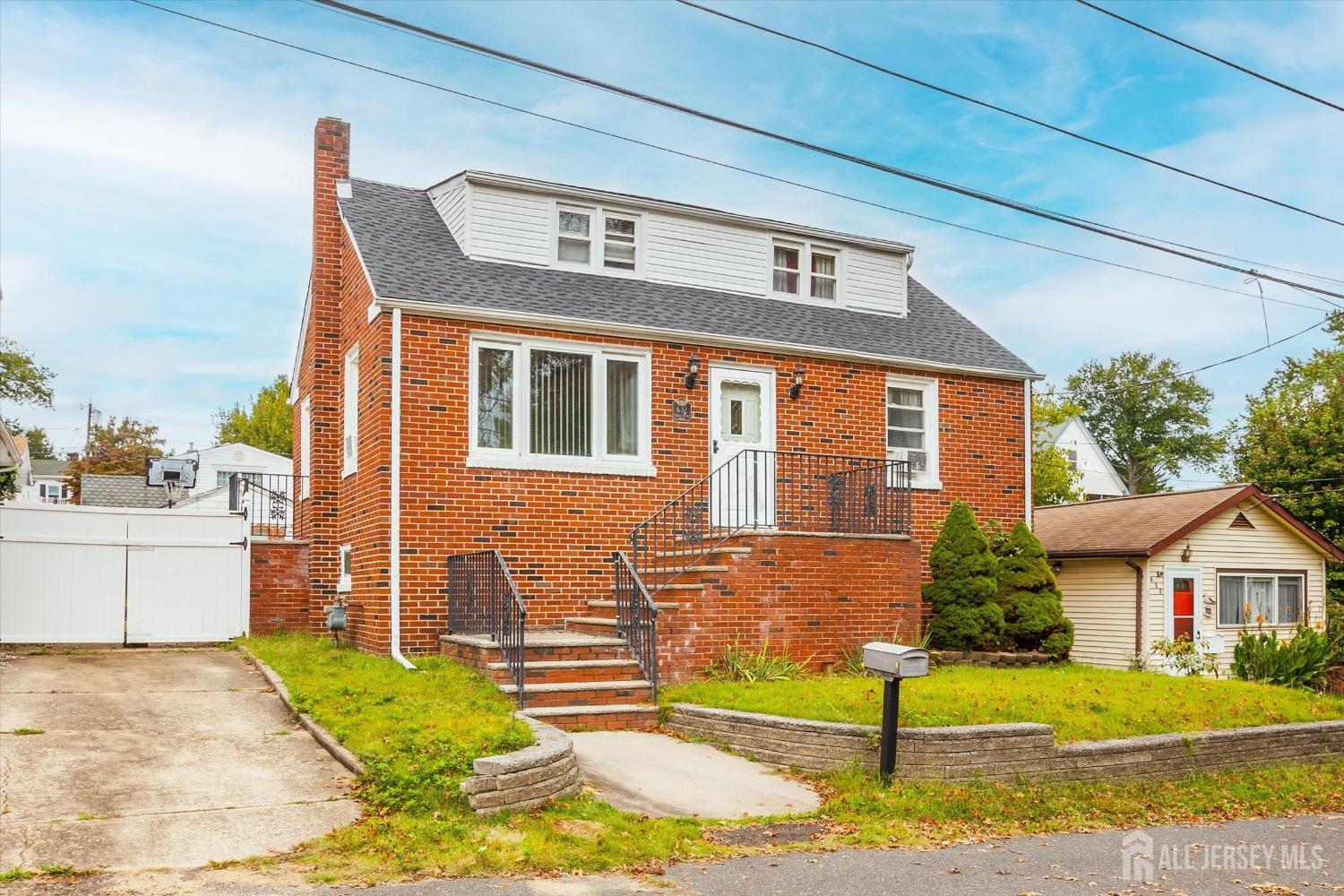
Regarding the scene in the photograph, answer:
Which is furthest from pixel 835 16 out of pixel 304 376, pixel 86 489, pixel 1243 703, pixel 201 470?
pixel 201 470

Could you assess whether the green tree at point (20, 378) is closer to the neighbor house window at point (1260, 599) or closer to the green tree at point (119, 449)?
the green tree at point (119, 449)

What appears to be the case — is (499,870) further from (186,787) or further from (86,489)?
(86,489)

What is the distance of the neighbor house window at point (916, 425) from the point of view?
52.5 feet

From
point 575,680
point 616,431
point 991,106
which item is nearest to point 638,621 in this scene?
point 575,680

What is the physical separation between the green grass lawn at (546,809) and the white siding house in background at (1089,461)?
132 ft

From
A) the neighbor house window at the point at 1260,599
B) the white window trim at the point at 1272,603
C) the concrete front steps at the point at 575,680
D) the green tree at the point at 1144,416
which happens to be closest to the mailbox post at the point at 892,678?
the concrete front steps at the point at 575,680

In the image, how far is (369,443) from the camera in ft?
43.8

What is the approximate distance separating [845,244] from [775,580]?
254 inches

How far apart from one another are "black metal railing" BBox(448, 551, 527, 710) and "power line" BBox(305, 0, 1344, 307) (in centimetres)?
450

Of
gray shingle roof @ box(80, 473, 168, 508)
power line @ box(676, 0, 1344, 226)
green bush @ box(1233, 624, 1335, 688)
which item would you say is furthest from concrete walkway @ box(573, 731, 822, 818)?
gray shingle roof @ box(80, 473, 168, 508)

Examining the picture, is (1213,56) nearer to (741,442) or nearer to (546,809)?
(741,442)

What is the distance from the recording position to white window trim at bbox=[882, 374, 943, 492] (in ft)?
52.2

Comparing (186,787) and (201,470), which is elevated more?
(201,470)

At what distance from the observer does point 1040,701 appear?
10.9m
